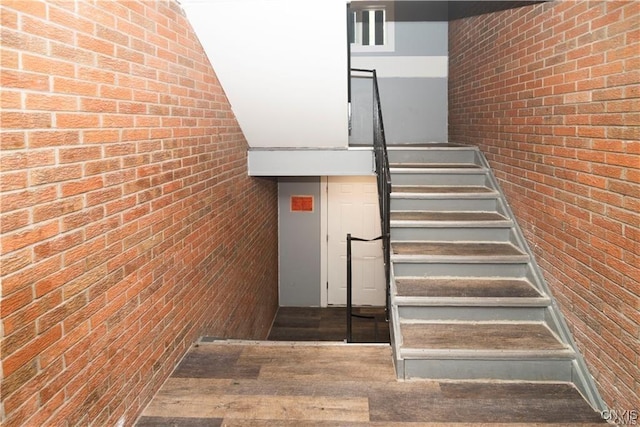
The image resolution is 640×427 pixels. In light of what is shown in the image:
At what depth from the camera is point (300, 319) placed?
7.11m

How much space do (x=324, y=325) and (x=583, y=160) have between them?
15.3 feet

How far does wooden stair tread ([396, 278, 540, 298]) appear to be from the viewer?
11.5ft

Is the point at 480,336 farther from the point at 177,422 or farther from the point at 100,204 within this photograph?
the point at 100,204

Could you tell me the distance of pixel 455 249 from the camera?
398 cm

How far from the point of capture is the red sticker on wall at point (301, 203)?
7379 millimetres

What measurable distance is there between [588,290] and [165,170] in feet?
8.49

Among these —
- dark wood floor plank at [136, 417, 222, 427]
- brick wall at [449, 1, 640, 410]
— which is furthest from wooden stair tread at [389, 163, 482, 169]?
dark wood floor plank at [136, 417, 222, 427]

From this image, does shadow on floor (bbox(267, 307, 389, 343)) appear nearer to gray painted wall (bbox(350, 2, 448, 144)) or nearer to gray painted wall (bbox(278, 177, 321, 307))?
gray painted wall (bbox(278, 177, 321, 307))

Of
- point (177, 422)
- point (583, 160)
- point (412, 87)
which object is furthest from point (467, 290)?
→ point (412, 87)

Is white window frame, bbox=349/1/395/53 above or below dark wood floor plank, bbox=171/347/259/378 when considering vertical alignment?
above

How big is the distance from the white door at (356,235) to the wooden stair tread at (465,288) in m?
3.56

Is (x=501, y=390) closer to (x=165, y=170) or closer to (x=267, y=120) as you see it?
(x=165, y=170)

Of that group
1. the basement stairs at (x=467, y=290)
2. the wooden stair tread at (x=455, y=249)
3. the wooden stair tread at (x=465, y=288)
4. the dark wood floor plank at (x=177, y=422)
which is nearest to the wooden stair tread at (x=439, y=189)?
the basement stairs at (x=467, y=290)

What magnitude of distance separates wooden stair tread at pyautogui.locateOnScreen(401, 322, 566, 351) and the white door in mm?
3951
